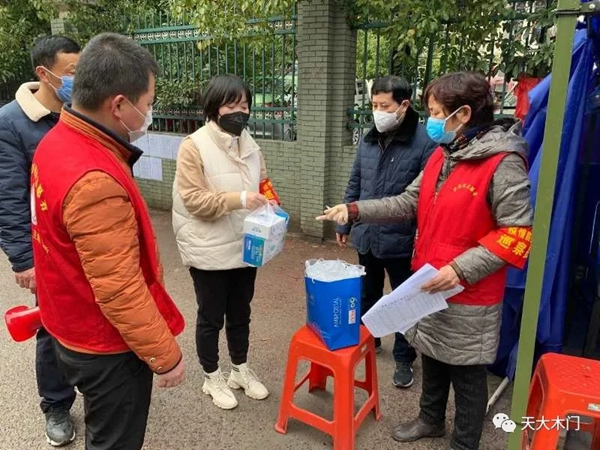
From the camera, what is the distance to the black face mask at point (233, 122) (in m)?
2.47

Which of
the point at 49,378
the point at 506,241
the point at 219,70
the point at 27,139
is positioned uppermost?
the point at 219,70

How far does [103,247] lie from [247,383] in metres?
1.76

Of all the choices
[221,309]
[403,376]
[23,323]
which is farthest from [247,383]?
[23,323]

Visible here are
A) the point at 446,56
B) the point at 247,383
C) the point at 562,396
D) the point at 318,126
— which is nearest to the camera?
the point at 562,396

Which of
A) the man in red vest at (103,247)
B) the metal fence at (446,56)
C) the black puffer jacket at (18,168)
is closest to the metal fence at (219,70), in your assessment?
the metal fence at (446,56)

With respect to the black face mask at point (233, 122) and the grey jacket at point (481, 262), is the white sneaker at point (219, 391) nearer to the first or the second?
the grey jacket at point (481, 262)

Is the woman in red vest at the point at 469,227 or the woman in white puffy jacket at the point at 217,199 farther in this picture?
the woman in white puffy jacket at the point at 217,199

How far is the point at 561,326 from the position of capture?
2.64 metres

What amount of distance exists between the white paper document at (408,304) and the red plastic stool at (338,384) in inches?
11.3

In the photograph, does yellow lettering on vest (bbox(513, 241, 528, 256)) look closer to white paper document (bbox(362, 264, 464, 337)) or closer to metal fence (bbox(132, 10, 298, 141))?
white paper document (bbox(362, 264, 464, 337))

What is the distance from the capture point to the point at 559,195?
2.46 metres

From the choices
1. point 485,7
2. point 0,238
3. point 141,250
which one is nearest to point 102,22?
point 485,7

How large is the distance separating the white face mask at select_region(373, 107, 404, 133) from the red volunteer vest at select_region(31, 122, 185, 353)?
1.59 m

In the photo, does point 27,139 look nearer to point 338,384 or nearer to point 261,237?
point 261,237
